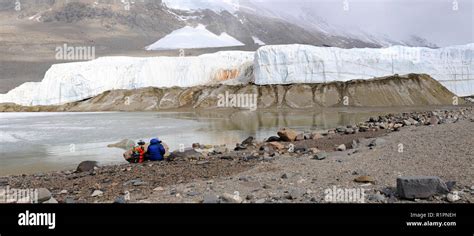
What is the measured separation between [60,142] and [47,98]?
61224 mm

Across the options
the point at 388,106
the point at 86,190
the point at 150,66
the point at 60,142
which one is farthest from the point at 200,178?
the point at 150,66

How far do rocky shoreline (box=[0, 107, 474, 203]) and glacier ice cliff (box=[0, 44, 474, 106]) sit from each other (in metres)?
54.0

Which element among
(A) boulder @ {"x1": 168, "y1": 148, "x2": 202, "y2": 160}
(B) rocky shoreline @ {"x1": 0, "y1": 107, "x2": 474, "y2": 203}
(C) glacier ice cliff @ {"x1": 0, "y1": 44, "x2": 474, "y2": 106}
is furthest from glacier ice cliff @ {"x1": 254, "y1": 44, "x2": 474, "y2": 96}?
(A) boulder @ {"x1": 168, "y1": 148, "x2": 202, "y2": 160}

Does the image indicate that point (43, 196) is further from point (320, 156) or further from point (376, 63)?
point (376, 63)

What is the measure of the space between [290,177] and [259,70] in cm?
5992

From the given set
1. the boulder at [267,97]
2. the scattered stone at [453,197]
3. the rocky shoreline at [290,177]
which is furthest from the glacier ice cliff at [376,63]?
the scattered stone at [453,197]

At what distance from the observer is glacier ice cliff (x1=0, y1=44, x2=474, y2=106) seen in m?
63.7

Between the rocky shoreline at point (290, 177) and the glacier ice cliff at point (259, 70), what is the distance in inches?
2128

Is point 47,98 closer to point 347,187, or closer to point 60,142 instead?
point 60,142

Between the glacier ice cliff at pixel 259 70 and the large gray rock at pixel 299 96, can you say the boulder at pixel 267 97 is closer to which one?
the glacier ice cliff at pixel 259 70

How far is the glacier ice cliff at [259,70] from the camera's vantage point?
63688 mm

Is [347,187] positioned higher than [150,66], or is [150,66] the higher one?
[150,66]

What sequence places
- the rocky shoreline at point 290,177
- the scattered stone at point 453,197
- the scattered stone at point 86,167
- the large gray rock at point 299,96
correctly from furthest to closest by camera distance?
the large gray rock at point 299,96 < the scattered stone at point 86,167 < the rocky shoreline at point 290,177 < the scattered stone at point 453,197
